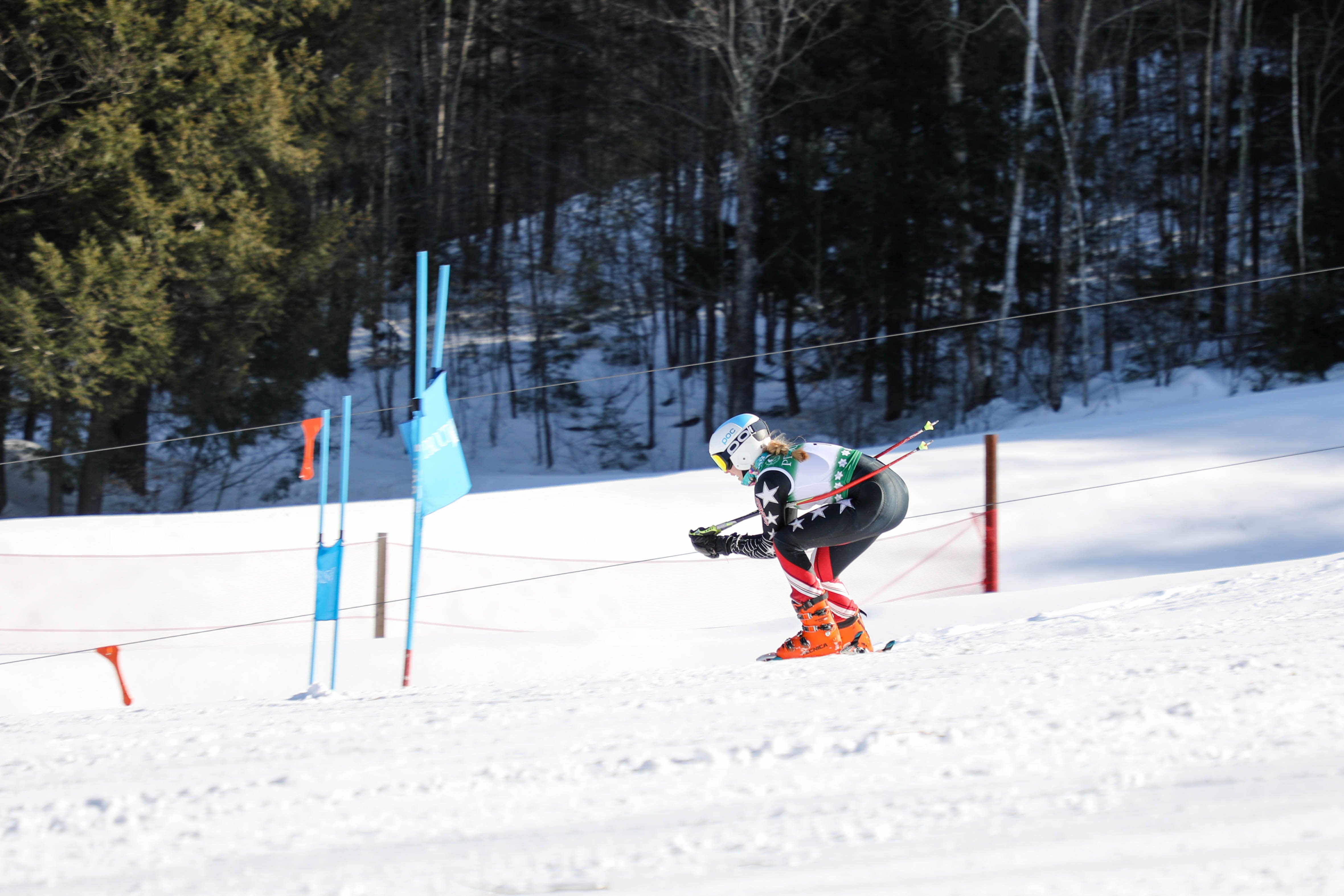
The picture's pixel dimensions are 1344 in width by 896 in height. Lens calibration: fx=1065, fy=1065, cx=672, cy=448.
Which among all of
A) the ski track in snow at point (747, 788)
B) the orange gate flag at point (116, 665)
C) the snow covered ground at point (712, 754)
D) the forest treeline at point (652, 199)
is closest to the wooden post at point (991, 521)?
the snow covered ground at point (712, 754)

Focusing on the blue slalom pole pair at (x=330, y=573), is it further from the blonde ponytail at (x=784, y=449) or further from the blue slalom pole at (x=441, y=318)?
the blonde ponytail at (x=784, y=449)

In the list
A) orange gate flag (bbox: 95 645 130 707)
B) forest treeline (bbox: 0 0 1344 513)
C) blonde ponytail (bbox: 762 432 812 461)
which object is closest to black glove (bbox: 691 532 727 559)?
blonde ponytail (bbox: 762 432 812 461)

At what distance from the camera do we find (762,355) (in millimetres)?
12336

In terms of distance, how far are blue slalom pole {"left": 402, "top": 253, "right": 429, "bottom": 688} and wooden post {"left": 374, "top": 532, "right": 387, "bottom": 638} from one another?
1.01m

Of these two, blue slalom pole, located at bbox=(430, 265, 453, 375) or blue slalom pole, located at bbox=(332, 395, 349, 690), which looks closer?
blue slalom pole, located at bbox=(430, 265, 453, 375)

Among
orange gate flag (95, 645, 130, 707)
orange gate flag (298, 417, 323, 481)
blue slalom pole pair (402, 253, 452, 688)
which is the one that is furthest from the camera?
orange gate flag (95, 645, 130, 707)

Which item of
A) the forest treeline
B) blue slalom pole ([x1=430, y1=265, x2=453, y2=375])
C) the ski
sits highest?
the forest treeline

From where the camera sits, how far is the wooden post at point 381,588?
7277mm

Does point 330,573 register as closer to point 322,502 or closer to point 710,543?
point 322,502

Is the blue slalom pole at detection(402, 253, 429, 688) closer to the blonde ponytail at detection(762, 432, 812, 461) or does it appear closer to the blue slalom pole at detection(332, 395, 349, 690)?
the blue slalom pole at detection(332, 395, 349, 690)

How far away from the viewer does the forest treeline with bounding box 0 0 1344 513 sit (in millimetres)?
13203

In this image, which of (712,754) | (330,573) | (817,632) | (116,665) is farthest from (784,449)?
(116,665)

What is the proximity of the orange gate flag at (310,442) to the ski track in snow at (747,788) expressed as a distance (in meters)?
1.98

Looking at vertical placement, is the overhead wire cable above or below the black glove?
above
